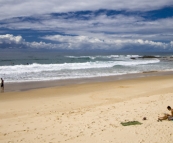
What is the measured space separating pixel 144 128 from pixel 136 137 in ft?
2.92

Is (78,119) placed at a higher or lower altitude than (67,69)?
lower

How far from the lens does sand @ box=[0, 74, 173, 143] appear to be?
7.24 metres

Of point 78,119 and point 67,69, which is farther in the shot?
point 67,69

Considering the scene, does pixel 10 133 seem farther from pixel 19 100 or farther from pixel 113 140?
pixel 19 100

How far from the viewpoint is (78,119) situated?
9.15 metres

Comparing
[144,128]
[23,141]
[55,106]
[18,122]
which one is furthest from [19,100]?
[144,128]

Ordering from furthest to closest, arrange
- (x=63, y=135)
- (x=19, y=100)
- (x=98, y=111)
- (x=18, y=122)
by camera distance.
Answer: (x=19, y=100)
(x=98, y=111)
(x=18, y=122)
(x=63, y=135)

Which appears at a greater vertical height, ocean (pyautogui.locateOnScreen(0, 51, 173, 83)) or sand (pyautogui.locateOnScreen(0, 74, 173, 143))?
ocean (pyautogui.locateOnScreen(0, 51, 173, 83))

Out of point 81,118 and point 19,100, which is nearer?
point 81,118

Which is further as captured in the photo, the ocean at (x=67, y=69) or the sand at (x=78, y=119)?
the ocean at (x=67, y=69)

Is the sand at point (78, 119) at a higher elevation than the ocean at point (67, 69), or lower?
lower

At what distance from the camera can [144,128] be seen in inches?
310

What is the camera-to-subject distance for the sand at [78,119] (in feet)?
23.8

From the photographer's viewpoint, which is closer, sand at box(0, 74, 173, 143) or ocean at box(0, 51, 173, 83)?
sand at box(0, 74, 173, 143)
